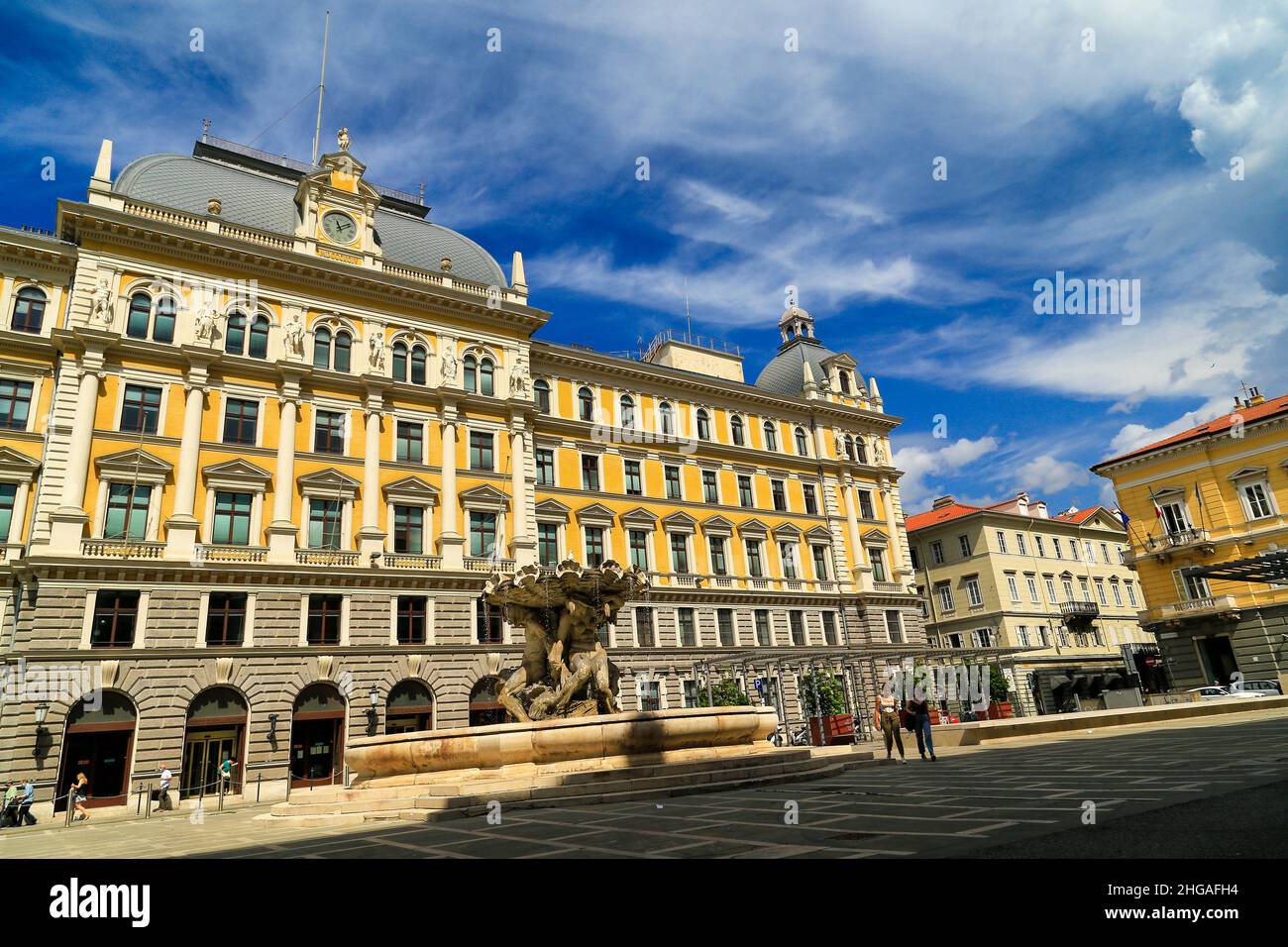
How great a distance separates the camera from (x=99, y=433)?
1139 inches

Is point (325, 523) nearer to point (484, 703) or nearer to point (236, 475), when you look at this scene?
point (236, 475)

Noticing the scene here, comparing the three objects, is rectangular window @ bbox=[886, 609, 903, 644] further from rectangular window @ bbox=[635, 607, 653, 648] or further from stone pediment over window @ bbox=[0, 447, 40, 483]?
stone pediment over window @ bbox=[0, 447, 40, 483]

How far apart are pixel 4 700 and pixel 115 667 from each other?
3.03 metres

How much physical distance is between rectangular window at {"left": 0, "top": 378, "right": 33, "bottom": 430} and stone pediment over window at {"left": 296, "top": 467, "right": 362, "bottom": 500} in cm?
982

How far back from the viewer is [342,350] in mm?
35188

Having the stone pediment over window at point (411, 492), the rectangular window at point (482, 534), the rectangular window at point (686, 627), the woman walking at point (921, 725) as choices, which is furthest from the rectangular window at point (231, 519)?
the woman walking at point (921, 725)

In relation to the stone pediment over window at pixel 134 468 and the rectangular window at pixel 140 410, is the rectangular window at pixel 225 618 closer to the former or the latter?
the stone pediment over window at pixel 134 468

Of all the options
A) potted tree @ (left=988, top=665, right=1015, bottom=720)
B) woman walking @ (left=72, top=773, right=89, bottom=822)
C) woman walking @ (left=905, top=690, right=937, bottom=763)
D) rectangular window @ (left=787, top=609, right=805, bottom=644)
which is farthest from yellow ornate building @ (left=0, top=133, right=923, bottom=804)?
woman walking @ (left=905, top=690, right=937, bottom=763)

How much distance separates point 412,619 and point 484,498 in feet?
21.0

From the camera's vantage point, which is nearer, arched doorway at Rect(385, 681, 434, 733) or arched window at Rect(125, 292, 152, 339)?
arched window at Rect(125, 292, 152, 339)

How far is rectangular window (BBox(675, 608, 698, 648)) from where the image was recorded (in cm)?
4125
